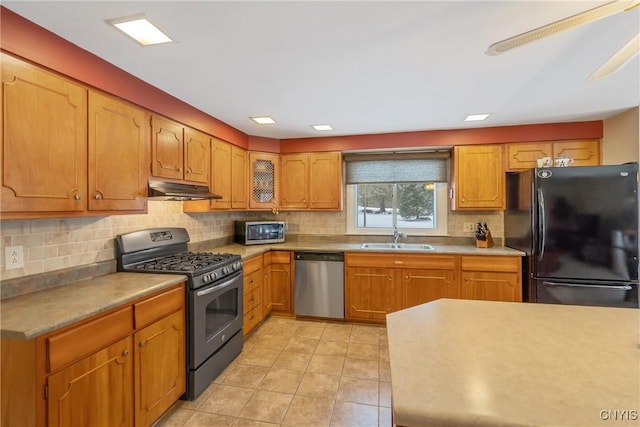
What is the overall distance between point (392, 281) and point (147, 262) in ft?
7.99

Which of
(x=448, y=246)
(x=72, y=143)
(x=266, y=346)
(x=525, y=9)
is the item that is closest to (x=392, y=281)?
(x=448, y=246)

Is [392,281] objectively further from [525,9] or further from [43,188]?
[43,188]

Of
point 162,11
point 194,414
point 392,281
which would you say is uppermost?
point 162,11

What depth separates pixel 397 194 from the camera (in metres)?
4.09

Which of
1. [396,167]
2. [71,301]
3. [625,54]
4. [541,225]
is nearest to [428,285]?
[541,225]

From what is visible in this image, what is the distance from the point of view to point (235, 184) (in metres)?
3.46

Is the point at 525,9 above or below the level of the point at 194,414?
above

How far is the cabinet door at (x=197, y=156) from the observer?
2.67 meters

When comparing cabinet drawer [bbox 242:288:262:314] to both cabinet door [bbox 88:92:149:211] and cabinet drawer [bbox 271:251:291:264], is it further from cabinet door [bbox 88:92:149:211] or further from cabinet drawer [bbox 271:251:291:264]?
cabinet door [bbox 88:92:149:211]

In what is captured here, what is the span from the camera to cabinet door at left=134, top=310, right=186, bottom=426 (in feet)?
5.75

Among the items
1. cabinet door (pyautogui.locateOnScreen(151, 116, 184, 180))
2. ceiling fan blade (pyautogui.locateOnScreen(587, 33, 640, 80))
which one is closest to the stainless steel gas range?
cabinet door (pyautogui.locateOnScreen(151, 116, 184, 180))

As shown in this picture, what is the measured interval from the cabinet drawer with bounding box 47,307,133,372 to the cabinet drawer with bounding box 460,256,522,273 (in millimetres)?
3040

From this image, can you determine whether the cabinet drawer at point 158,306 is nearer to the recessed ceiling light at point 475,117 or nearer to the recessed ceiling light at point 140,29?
the recessed ceiling light at point 140,29

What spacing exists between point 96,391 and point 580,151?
178 inches
